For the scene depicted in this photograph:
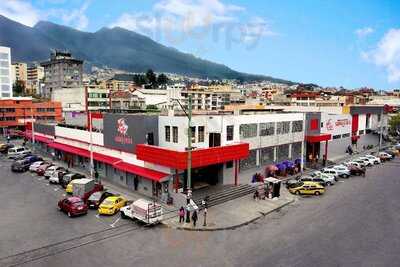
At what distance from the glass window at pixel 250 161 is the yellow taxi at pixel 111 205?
14.8m

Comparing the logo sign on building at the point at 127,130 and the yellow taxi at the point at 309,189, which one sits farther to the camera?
the logo sign on building at the point at 127,130

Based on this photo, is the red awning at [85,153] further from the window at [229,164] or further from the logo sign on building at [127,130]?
the window at [229,164]

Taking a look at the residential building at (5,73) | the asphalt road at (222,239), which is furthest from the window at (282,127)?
the residential building at (5,73)

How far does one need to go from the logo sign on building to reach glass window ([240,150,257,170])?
10593 millimetres

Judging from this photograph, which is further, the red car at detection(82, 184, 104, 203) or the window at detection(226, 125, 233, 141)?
the window at detection(226, 125, 233, 141)

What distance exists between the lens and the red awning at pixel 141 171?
31844 mm

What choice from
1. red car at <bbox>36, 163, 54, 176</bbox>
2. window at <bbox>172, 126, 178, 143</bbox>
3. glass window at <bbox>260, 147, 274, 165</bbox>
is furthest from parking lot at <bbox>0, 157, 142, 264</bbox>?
glass window at <bbox>260, 147, 274, 165</bbox>

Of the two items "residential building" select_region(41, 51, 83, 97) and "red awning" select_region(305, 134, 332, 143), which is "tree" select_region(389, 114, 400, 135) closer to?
"red awning" select_region(305, 134, 332, 143)

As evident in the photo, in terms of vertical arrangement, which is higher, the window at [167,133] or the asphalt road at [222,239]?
the window at [167,133]

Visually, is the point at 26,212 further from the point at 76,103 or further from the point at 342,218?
the point at 76,103

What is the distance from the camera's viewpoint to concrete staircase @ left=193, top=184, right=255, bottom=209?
31.8 meters

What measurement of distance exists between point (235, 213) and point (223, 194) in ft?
14.2

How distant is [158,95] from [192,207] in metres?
105

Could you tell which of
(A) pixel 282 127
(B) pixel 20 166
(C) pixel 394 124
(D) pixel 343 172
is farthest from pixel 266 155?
(C) pixel 394 124
